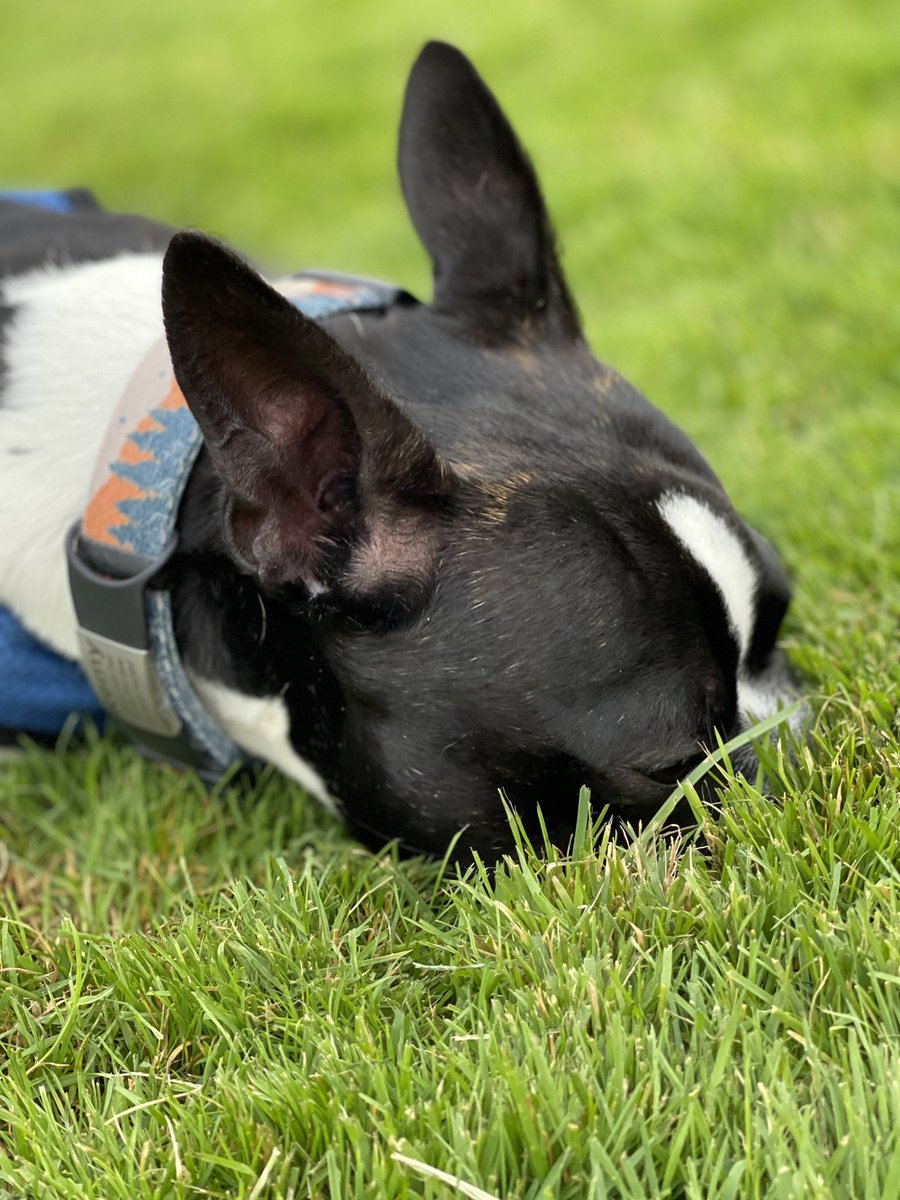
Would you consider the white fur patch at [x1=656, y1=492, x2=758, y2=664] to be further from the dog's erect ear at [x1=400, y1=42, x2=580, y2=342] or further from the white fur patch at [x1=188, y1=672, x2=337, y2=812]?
the white fur patch at [x1=188, y1=672, x2=337, y2=812]

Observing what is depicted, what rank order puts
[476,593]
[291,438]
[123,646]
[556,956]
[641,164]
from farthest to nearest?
[641,164] → [123,646] → [476,593] → [291,438] → [556,956]

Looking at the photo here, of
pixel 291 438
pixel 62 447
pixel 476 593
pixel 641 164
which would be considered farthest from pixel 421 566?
pixel 641 164

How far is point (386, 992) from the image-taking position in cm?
199

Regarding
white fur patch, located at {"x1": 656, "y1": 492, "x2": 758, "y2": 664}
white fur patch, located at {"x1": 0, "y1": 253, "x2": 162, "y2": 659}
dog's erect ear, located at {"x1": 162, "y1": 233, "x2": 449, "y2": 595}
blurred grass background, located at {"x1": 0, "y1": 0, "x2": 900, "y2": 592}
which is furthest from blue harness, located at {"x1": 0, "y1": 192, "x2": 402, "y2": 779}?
blurred grass background, located at {"x1": 0, "y1": 0, "x2": 900, "y2": 592}

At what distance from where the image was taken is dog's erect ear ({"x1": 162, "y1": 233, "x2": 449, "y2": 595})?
1.83 m

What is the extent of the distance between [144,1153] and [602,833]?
0.85 metres

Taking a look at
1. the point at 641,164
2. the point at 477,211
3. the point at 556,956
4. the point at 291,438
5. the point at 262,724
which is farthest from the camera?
the point at 641,164

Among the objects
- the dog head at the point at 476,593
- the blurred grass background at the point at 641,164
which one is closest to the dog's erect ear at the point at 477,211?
the dog head at the point at 476,593

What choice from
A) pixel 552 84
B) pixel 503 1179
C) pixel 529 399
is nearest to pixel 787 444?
pixel 529 399

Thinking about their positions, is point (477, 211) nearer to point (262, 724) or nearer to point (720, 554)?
point (720, 554)

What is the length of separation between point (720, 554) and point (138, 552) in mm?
1010

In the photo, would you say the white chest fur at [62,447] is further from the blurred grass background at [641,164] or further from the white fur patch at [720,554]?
the blurred grass background at [641,164]

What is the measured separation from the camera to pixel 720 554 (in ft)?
7.47

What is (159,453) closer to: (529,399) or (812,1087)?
(529,399)
